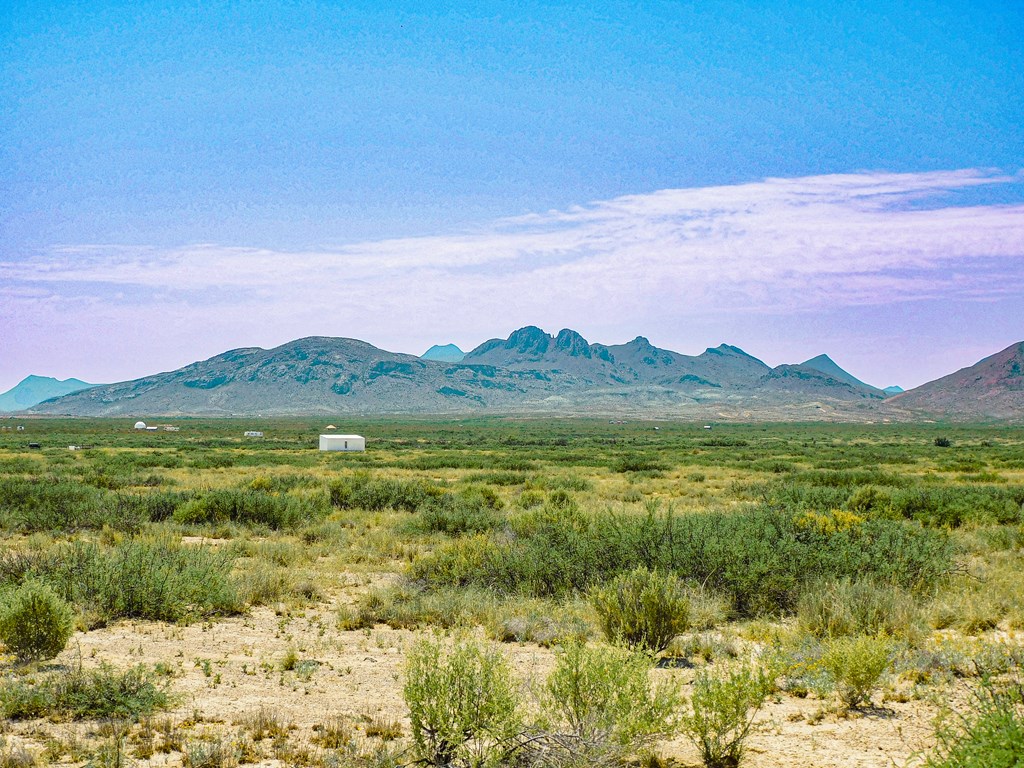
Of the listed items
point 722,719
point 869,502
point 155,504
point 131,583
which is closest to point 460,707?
point 722,719

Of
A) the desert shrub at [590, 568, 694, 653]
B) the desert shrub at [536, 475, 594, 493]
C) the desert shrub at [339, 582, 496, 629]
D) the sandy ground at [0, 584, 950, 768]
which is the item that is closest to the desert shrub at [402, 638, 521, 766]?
the sandy ground at [0, 584, 950, 768]

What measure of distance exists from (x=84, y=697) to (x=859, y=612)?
8.11 metres

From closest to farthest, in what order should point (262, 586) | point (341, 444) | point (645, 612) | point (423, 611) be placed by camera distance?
point (645, 612) → point (423, 611) → point (262, 586) → point (341, 444)

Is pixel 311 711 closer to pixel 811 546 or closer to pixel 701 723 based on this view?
pixel 701 723

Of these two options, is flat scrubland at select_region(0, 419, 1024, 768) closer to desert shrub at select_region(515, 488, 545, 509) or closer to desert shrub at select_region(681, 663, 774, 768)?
desert shrub at select_region(681, 663, 774, 768)

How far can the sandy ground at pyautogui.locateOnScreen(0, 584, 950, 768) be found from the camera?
18.5 feet

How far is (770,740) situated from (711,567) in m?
5.01

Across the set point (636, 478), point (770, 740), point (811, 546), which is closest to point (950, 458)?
point (636, 478)

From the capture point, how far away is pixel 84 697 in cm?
627

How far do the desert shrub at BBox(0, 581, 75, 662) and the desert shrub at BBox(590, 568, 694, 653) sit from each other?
5.91 meters

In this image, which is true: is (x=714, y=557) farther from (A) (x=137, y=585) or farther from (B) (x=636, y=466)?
(B) (x=636, y=466)

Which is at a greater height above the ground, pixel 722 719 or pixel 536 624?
pixel 722 719

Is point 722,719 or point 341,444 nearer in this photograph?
point 722,719

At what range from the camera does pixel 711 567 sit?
1073cm
